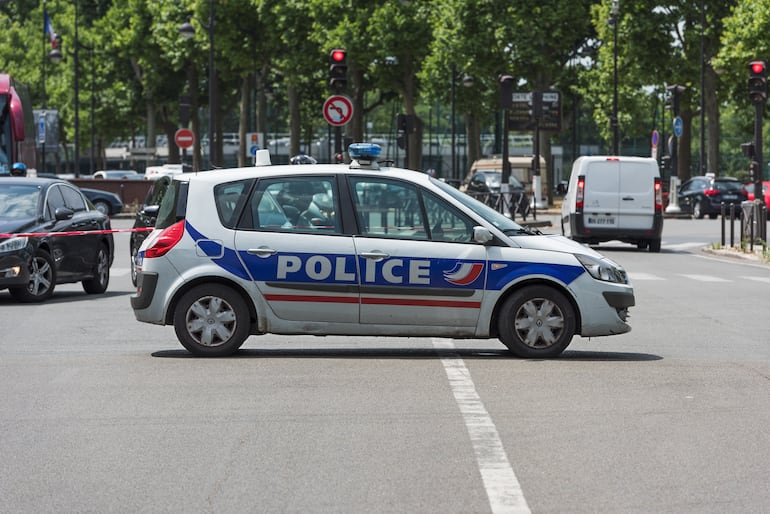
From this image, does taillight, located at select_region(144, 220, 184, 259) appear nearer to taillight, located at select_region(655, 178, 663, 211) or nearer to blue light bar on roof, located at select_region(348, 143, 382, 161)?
blue light bar on roof, located at select_region(348, 143, 382, 161)

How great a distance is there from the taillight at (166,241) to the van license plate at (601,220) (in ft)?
63.2

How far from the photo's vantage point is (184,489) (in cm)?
664

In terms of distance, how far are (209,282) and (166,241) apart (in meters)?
0.47

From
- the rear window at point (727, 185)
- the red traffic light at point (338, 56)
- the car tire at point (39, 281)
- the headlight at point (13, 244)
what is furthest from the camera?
the rear window at point (727, 185)

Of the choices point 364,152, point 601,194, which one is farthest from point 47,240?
point 601,194

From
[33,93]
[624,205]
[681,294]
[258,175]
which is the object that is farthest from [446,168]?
[258,175]

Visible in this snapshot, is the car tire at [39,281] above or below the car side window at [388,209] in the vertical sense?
below

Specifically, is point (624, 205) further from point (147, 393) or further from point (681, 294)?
point (147, 393)

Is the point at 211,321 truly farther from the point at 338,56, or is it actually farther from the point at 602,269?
the point at 338,56

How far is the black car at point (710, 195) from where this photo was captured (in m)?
50.7

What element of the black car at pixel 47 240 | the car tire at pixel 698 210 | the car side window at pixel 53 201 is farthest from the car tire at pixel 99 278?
the car tire at pixel 698 210

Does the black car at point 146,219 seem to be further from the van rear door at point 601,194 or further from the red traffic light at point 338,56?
the van rear door at point 601,194

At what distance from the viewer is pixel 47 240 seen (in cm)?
1828

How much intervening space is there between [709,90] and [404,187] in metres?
52.5
